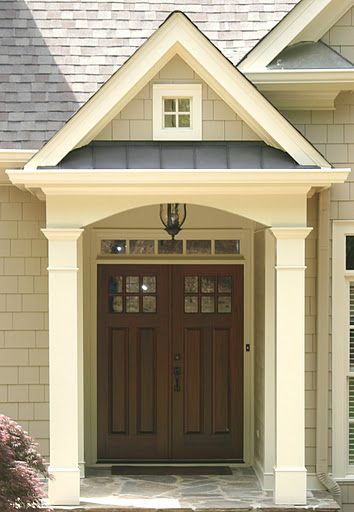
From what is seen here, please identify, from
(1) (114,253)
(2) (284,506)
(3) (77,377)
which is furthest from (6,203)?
(2) (284,506)

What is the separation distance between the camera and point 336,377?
9.32m

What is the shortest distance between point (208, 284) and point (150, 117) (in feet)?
8.57

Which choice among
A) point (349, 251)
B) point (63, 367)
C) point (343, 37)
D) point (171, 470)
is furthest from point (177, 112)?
point (171, 470)

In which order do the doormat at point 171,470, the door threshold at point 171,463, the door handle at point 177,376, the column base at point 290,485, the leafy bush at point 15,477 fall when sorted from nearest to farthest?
the leafy bush at point 15,477
the column base at point 290,485
the doormat at point 171,470
the door threshold at point 171,463
the door handle at point 177,376

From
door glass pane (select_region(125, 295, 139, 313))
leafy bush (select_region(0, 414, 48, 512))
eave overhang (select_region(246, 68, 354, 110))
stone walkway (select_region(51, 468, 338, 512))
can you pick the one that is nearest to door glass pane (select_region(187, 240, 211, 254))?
door glass pane (select_region(125, 295, 139, 313))

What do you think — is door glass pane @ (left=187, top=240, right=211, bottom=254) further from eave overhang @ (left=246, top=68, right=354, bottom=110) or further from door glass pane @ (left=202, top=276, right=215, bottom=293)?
eave overhang @ (left=246, top=68, right=354, bottom=110)

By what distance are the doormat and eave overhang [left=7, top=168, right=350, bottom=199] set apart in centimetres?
332

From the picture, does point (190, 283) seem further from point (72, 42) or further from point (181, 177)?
point (72, 42)

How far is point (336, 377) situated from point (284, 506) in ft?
5.36

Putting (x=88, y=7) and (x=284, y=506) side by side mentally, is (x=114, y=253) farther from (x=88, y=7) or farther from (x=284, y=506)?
(x=284, y=506)

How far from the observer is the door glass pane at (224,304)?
413 inches

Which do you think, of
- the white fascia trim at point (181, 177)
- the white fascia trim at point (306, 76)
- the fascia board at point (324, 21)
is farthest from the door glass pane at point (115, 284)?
the fascia board at point (324, 21)

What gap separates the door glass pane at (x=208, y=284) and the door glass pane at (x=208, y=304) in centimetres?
7

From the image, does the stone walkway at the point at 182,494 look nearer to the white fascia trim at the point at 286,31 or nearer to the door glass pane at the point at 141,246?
the door glass pane at the point at 141,246
